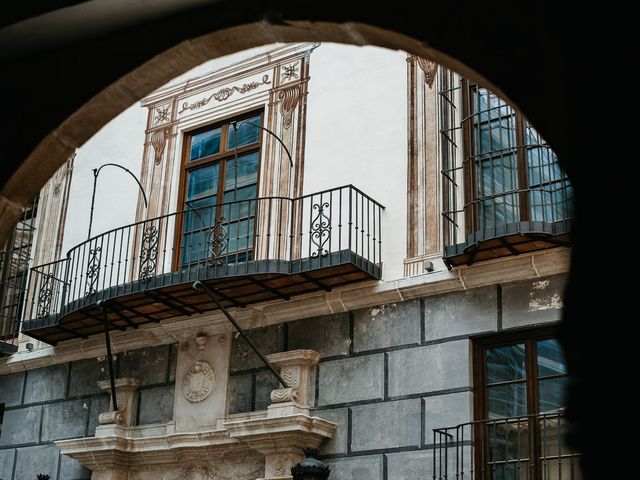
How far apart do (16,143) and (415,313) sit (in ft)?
26.8

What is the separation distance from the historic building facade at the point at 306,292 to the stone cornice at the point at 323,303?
28mm

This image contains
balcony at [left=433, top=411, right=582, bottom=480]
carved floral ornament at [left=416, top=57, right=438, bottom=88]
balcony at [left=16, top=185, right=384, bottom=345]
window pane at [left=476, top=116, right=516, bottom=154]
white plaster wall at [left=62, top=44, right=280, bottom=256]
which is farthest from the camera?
white plaster wall at [left=62, top=44, right=280, bottom=256]

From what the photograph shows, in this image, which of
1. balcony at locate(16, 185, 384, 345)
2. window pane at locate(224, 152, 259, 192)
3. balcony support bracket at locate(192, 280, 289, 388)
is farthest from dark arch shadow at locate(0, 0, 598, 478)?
window pane at locate(224, 152, 259, 192)

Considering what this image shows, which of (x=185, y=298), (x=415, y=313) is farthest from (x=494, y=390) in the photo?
(x=185, y=298)

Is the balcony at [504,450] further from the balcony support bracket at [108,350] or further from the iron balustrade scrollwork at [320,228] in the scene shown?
the balcony support bracket at [108,350]

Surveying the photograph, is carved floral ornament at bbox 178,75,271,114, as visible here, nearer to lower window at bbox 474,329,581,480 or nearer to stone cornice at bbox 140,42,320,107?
stone cornice at bbox 140,42,320,107

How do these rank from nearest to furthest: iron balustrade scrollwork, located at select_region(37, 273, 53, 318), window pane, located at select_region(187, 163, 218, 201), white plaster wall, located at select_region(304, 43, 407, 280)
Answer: white plaster wall, located at select_region(304, 43, 407, 280)
window pane, located at select_region(187, 163, 218, 201)
iron balustrade scrollwork, located at select_region(37, 273, 53, 318)

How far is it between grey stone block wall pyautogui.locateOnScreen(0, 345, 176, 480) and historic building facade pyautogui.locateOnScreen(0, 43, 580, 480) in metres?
0.03

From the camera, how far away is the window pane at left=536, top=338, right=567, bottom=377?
446 inches

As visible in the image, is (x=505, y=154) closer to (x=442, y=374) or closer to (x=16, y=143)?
(x=442, y=374)

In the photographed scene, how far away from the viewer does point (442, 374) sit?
11.8 metres

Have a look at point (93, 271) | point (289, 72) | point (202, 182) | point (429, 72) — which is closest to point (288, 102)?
point (289, 72)

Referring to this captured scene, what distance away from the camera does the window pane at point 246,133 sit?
1498 centimetres

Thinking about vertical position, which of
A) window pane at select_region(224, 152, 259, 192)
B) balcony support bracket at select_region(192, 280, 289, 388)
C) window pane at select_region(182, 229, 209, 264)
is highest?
window pane at select_region(224, 152, 259, 192)
